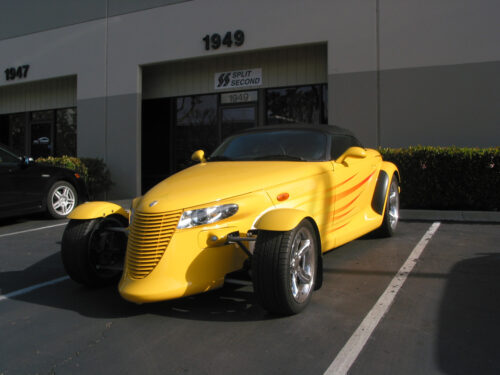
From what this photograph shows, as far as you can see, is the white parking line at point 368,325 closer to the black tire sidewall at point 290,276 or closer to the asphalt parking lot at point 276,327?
the asphalt parking lot at point 276,327

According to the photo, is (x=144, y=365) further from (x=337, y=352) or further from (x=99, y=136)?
(x=99, y=136)

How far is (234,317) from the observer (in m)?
3.32

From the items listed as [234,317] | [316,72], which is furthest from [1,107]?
[234,317]

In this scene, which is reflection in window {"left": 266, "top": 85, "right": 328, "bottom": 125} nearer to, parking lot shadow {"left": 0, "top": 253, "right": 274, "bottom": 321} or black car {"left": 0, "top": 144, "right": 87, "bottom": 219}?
black car {"left": 0, "top": 144, "right": 87, "bottom": 219}

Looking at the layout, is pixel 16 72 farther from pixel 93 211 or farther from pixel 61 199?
pixel 93 211

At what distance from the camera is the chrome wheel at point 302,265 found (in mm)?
3275

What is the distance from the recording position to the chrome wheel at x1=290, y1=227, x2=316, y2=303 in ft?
10.7

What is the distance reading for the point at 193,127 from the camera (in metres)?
13.4

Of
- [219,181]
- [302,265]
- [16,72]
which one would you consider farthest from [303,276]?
[16,72]

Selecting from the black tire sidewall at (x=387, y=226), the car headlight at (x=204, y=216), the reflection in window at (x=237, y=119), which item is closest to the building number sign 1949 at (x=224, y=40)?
the reflection in window at (x=237, y=119)

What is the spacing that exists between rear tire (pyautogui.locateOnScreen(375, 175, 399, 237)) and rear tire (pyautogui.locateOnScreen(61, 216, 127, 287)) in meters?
3.32

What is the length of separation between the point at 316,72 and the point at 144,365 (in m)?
9.57

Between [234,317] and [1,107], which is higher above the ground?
[1,107]

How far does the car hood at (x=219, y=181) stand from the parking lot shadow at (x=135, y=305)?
82 cm
